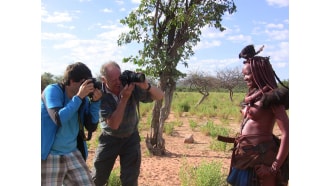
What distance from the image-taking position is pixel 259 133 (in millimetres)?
1842

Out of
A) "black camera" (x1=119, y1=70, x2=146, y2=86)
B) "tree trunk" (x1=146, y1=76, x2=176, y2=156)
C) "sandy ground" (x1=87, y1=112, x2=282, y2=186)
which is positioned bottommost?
"sandy ground" (x1=87, y1=112, x2=282, y2=186)

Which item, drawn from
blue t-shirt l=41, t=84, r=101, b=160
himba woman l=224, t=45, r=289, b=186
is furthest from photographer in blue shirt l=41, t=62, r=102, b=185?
himba woman l=224, t=45, r=289, b=186

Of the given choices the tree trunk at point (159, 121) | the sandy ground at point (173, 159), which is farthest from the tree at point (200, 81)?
the tree trunk at point (159, 121)

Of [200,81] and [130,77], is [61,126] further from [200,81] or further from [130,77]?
[200,81]

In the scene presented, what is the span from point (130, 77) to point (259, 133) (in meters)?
0.99

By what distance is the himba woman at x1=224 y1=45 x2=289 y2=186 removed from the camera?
1779 mm

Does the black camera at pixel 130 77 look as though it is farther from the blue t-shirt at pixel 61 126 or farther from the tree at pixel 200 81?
the tree at pixel 200 81

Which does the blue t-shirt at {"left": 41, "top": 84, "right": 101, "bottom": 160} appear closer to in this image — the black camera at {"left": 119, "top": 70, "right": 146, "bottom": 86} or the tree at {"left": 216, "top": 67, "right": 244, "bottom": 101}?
the black camera at {"left": 119, "top": 70, "right": 146, "bottom": 86}

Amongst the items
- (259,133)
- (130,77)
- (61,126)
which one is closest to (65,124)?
(61,126)

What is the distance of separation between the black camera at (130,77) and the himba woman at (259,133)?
0.81 m

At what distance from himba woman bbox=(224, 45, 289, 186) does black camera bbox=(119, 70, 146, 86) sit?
81 centimetres
